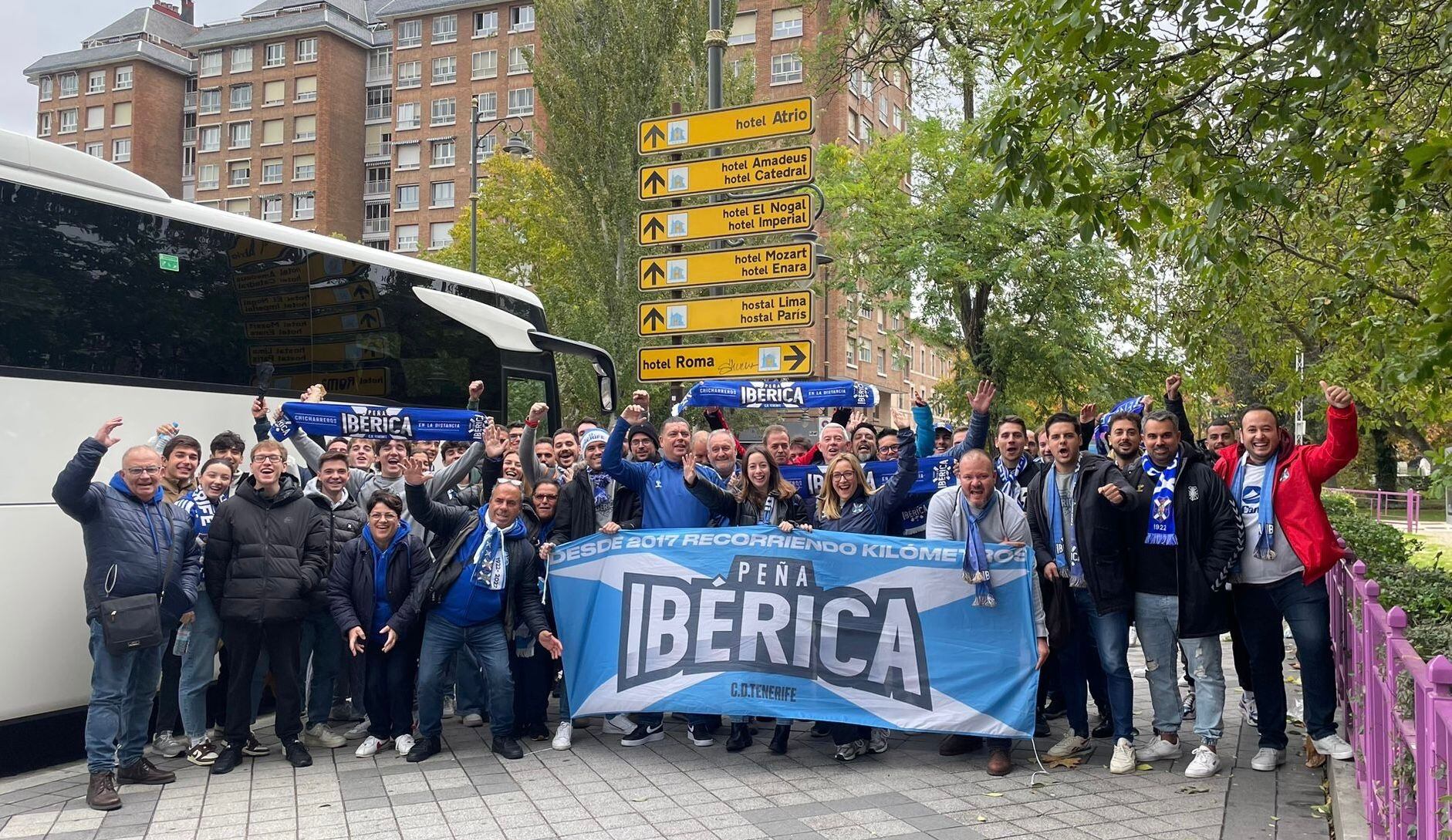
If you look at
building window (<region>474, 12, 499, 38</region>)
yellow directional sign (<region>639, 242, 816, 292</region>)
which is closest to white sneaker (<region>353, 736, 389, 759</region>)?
yellow directional sign (<region>639, 242, 816, 292</region>)

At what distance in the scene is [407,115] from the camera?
7206cm

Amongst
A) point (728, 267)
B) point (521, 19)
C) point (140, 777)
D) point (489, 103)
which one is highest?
point (521, 19)

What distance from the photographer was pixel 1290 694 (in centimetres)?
920

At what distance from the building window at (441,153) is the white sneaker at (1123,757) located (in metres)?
68.5

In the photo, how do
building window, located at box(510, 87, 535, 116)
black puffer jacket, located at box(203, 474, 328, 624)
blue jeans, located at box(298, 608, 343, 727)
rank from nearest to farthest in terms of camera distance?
black puffer jacket, located at box(203, 474, 328, 624) < blue jeans, located at box(298, 608, 343, 727) < building window, located at box(510, 87, 535, 116)

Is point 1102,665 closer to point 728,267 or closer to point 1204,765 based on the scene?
point 1204,765

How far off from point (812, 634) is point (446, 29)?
7176 cm

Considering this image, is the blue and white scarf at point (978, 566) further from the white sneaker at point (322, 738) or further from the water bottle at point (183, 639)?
the water bottle at point (183, 639)

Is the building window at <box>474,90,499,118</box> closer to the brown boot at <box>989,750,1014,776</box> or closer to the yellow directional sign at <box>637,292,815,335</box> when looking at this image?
the yellow directional sign at <box>637,292,815,335</box>

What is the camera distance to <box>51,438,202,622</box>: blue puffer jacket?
6309 mm

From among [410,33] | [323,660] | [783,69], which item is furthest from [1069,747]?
[410,33]

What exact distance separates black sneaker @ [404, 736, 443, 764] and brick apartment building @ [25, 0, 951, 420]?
57.7 meters

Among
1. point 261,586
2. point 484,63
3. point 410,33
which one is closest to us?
point 261,586

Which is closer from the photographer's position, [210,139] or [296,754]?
[296,754]
